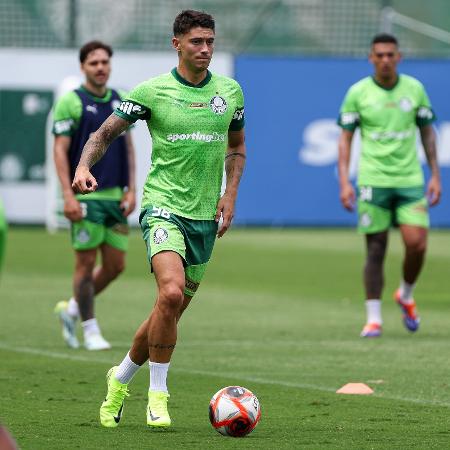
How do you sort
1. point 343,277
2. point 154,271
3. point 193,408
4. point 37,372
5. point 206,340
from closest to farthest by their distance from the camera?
point 154,271 → point 193,408 → point 37,372 → point 206,340 → point 343,277

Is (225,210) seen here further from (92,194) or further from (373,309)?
(373,309)

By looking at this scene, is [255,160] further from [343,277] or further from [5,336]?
[5,336]

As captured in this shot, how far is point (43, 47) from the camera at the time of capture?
27828mm

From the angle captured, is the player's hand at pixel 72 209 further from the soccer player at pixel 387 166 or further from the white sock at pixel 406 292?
the white sock at pixel 406 292

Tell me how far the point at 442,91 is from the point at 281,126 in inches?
119

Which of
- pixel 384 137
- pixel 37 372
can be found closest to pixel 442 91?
pixel 384 137

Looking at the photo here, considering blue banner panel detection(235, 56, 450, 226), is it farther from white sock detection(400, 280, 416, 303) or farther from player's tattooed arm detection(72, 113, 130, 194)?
player's tattooed arm detection(72, 113, 130, 194)

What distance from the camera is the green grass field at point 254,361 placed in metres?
7.73

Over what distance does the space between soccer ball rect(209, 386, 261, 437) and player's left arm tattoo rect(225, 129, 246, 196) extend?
1375 millimetres

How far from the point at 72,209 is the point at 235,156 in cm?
322

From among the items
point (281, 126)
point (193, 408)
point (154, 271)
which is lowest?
point (281, 126)

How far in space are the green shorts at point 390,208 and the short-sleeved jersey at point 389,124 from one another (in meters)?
0.07

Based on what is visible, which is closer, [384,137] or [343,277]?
[384,137]

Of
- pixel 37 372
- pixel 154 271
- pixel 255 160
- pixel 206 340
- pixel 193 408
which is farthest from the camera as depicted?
pixel 255 160
